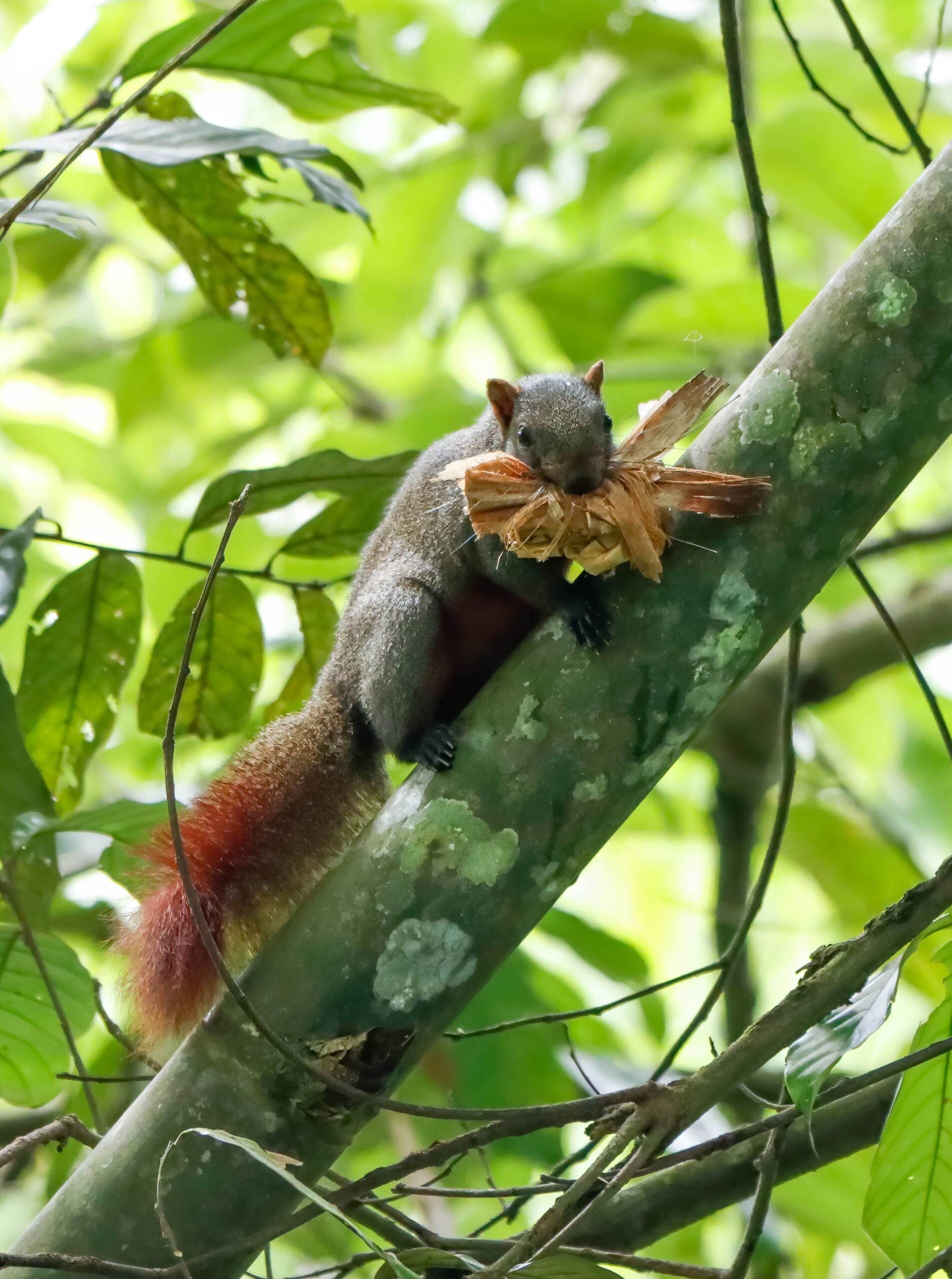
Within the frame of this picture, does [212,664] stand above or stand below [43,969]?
above

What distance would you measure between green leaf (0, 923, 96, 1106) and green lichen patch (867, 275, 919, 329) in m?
1.46

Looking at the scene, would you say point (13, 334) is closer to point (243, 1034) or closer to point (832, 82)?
point (832, 82)

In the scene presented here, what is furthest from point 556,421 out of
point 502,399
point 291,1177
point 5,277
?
point 291,1177

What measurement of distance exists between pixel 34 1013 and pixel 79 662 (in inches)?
23.7

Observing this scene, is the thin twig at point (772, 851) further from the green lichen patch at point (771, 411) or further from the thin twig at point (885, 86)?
the thin twig at point (885, 86)

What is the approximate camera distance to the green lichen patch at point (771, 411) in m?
1.55

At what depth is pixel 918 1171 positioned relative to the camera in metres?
1.66

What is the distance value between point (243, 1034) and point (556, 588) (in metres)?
0.78

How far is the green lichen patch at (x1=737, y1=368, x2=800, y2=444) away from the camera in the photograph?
1.55 metres

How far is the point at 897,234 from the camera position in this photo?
1552 mm

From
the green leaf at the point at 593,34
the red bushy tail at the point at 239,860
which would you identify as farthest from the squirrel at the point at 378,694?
the green leaf at the point at 593,34

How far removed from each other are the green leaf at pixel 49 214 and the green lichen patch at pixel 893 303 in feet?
3.87

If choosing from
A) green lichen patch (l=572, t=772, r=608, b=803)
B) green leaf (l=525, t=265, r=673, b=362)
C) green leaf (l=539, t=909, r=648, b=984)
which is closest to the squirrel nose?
green lichen patch (l=572, t=772, r=608, b=803)

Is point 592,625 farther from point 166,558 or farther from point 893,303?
point 166,558
